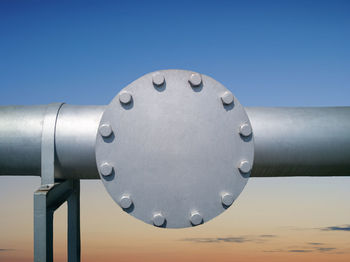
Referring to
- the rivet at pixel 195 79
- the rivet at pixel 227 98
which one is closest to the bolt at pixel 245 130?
the rivet at pixel 227 98

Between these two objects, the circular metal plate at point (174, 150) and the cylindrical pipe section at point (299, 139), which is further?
the cylindrical pipe section at point (299, 139)

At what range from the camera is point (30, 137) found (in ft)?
10.7

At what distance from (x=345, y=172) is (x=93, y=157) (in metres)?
1.94

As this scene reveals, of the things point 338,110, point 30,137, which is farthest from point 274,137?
point 30,137

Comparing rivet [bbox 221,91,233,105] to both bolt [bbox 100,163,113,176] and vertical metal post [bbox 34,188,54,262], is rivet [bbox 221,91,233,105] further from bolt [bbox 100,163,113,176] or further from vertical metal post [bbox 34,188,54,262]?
vertical metal post [bbox 34,188,54,262]

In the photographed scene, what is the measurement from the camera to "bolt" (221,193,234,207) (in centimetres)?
298

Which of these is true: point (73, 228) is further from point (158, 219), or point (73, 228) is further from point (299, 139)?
point (299, 139)

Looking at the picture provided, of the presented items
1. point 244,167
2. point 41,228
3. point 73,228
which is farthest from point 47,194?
point 244,167

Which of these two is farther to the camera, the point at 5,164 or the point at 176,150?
the point at 5,164

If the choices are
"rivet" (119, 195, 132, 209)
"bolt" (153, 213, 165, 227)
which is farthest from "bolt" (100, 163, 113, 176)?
"bolt" (153, 213, 165, 227)

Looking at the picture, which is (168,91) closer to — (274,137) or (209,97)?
(209,97)

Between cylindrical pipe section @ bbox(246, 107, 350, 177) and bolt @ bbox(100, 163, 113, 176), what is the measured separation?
106 cm

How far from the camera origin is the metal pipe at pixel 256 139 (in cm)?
323

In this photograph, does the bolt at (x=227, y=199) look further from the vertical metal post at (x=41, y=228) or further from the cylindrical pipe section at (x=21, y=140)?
the cylindrical pipe section at (x=21, y=140)
